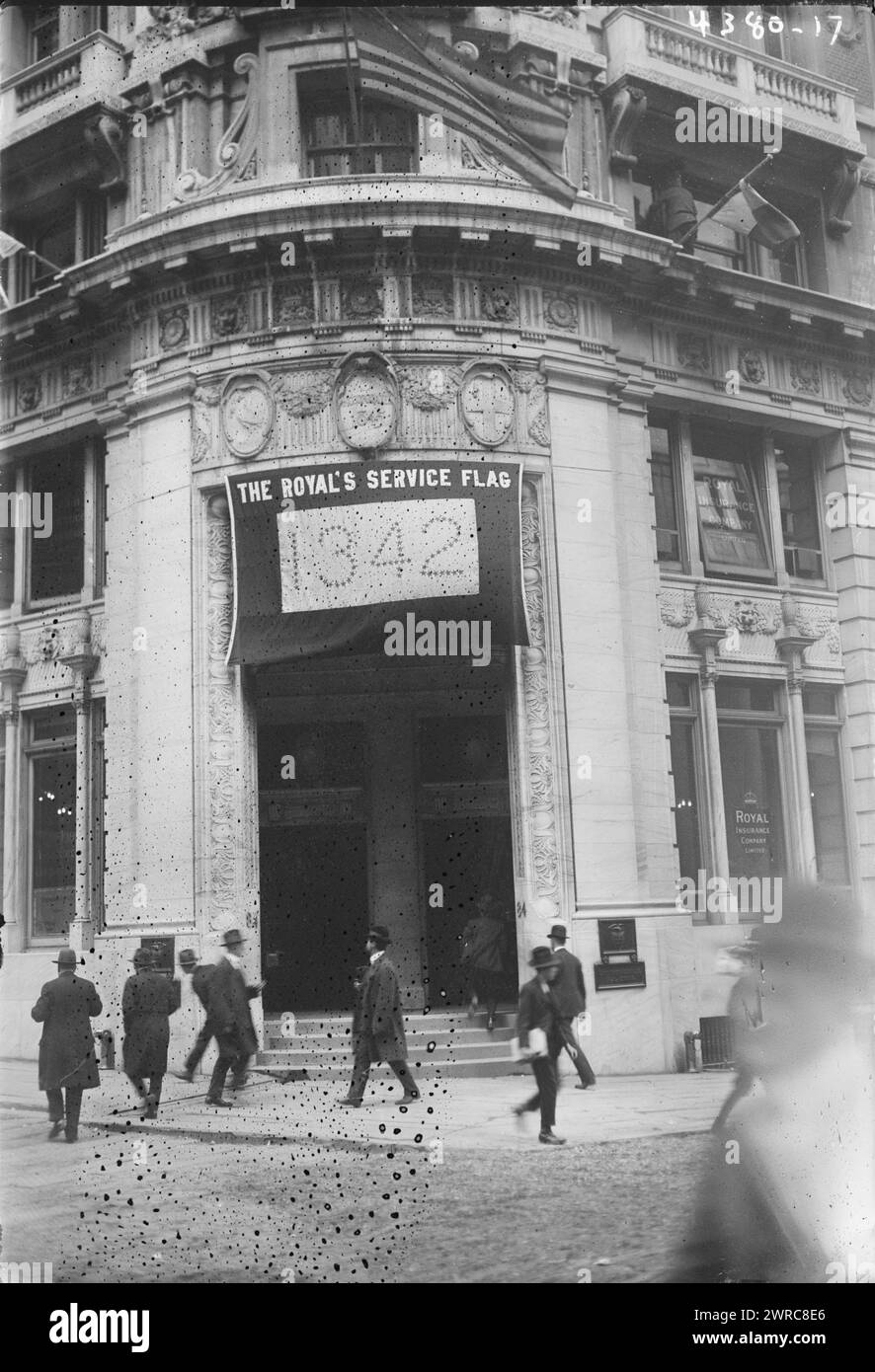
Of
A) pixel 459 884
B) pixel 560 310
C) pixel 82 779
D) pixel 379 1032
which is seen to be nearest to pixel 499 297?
pixel 560 310

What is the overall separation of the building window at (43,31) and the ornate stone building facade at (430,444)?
2 cm

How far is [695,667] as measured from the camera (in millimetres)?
8000

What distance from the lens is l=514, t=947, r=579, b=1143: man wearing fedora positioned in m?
6.61

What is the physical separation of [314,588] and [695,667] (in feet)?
8.42

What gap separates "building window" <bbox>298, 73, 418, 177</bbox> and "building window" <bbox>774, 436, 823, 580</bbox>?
3353 millimetres

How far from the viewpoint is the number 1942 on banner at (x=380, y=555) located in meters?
7.40

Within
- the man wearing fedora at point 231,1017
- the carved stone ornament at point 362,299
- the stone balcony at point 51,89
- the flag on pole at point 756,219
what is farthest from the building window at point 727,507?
the stone balcony at point 51,89

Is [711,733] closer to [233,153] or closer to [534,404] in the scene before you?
[534,404]

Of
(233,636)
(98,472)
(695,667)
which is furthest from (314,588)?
(695,667)

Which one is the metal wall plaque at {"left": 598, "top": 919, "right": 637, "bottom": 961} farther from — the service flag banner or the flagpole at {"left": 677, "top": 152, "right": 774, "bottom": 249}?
the flagpole at {"left": 677, "top": 152, "right": 774, "bottom": 249}

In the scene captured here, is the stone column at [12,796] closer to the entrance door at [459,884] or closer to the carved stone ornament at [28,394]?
the carved stone ornament at [28,394]

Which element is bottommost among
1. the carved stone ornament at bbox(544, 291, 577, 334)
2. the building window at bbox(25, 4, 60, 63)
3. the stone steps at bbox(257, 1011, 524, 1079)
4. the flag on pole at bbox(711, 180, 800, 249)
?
the stone steps at bbox(257, 1011, 524, 1079)

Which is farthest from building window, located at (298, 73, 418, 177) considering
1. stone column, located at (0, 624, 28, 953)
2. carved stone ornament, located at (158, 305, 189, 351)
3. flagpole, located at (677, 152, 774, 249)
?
stone column, located at (0, 624, 28, 953)
